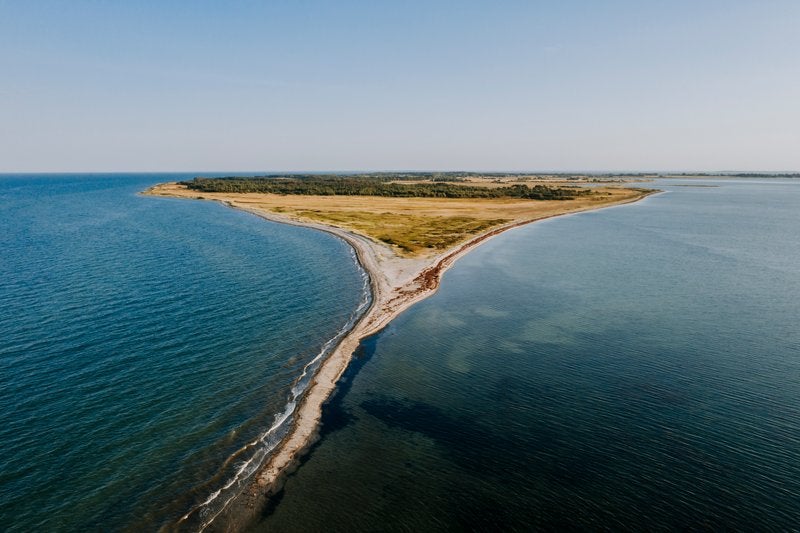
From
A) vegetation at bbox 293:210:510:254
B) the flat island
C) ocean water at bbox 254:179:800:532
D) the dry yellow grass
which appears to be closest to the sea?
ocean water at bbox 254:179:800:532

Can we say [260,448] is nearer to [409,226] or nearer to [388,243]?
[388,243]

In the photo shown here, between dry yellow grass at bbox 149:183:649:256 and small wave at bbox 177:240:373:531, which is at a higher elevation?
small wave at bbox 177:240:373:531

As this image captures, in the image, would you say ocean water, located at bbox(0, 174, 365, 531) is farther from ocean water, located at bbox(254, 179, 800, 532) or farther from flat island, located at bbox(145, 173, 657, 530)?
ocean water, located at bbox(254, 179, 800, 532)

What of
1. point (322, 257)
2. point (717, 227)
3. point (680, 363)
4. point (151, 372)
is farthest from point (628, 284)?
point (717, 227)

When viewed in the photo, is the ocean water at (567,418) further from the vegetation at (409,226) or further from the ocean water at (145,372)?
the vegetation at (409,226)

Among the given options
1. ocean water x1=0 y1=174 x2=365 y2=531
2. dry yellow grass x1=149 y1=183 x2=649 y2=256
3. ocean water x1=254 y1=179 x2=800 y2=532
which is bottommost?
dry yellow grass x1=149 y1=183 x2=649 y2=256

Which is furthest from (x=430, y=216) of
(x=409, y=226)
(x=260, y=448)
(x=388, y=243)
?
(x=260, y=448)

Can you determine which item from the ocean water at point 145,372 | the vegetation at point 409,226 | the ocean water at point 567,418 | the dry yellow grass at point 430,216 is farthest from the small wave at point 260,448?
the vegetation at point 409,226
